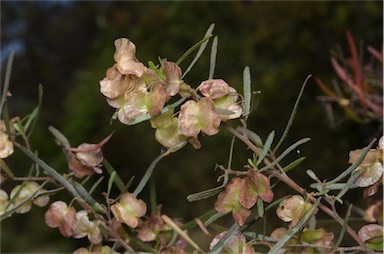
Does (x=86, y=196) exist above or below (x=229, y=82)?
above

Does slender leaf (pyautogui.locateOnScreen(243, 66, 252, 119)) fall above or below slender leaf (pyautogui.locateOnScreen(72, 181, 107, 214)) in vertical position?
above

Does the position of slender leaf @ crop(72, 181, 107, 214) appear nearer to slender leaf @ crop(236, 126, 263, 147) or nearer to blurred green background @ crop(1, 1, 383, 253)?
slender leaf @ crop(236, 126, 263, 147)

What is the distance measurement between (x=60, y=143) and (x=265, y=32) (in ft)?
9.42

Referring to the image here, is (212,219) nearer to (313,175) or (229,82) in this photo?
(313,175)

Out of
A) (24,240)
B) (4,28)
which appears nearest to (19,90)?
(4,28)

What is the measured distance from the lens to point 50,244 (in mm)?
Result: 3549

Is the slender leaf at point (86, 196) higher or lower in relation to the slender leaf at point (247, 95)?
lower

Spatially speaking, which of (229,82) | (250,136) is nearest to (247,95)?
(250,136)

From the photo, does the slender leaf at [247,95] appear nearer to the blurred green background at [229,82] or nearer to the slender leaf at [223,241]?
the slender leaf at [223,241]

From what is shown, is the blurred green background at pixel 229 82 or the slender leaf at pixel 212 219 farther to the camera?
the blurred green background at pixel 229 82

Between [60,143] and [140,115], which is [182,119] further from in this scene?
[60,143]

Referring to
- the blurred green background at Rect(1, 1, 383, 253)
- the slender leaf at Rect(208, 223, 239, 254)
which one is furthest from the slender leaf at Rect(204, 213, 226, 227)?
the blurred green background at Rect(1, 1, 383, 253)

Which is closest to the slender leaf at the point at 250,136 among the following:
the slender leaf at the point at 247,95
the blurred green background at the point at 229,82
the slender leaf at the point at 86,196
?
the slender leaf at the point at 247,95

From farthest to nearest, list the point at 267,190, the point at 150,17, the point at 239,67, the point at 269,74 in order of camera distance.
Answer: the point at 150,17, the point at 239,67, the point at 269,74, the point at 267,190
